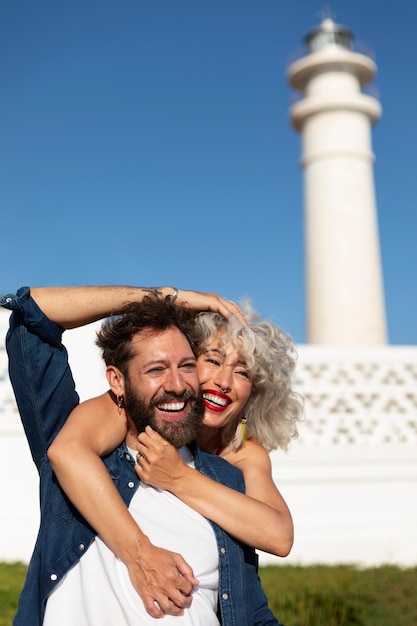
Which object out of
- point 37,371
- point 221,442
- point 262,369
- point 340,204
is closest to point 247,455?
point 221,442

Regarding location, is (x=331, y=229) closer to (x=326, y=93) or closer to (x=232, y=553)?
(x=326, y=93)

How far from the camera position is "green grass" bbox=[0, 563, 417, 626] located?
449 centimetres

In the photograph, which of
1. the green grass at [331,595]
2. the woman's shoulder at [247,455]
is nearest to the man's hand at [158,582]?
the woman's shoulder at [247,455]

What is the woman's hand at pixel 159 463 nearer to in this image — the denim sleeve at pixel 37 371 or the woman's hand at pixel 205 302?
the denim sleeve at pixel 37 371

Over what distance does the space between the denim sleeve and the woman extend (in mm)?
78

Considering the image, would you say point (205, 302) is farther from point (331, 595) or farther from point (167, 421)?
point (331, 595)

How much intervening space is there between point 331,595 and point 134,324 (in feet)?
11.5

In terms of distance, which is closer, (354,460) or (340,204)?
(354,460)

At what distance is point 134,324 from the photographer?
2039mm

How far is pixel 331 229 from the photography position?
13.5 metres

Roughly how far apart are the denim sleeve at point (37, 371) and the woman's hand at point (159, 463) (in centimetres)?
27

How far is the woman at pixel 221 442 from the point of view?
5.98ft

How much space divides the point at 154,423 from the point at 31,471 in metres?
4.65

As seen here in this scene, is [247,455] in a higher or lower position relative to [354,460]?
higher
